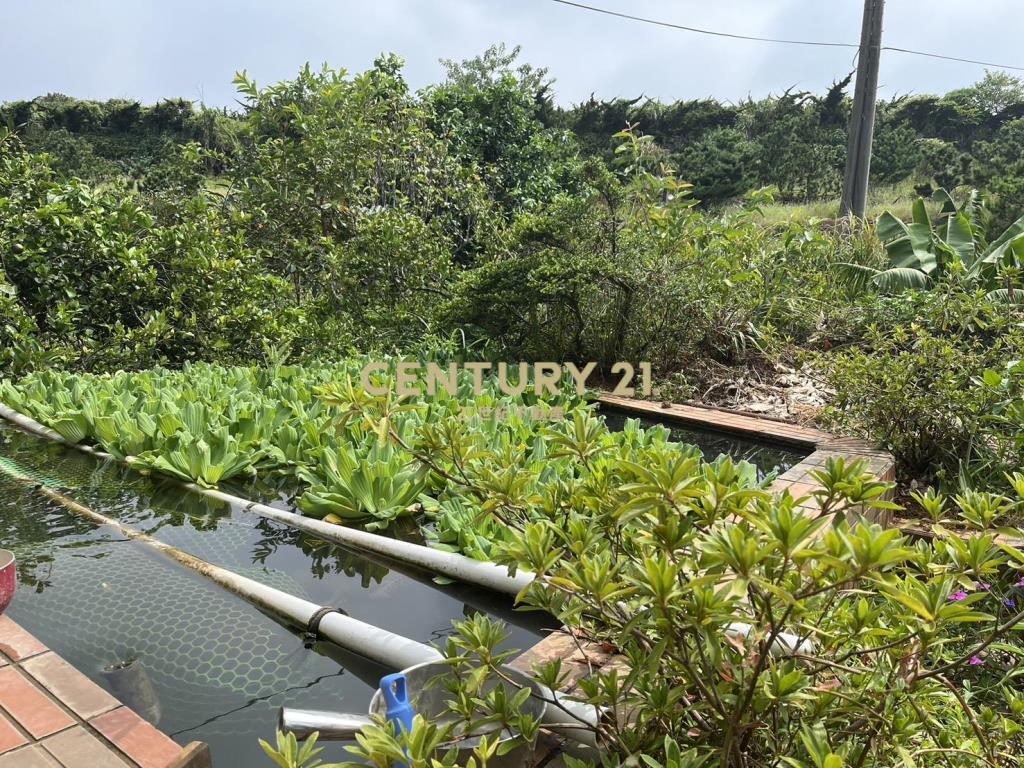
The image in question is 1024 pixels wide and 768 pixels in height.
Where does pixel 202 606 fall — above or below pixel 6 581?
below

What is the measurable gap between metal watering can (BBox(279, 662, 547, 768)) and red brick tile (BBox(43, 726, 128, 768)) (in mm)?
375

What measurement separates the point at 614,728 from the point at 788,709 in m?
0.33

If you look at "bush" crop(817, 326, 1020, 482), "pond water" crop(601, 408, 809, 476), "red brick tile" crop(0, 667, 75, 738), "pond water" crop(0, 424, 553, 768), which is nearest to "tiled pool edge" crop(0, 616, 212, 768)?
"red brick tile" crop(0, 667, 75, 738)

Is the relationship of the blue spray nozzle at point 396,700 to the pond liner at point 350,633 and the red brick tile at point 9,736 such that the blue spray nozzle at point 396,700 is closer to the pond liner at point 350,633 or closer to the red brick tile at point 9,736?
the pond liner at point 350,633

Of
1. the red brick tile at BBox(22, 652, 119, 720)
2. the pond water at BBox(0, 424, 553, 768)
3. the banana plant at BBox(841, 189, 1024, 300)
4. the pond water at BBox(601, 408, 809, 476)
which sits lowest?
the pond water at BBox(0, 424, 553, 768)

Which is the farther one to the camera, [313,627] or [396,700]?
[313,627]

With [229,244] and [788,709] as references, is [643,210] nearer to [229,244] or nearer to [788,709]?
[229,244]

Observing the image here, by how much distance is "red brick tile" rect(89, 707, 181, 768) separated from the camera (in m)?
1.43

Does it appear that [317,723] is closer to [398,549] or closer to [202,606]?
[202,606]

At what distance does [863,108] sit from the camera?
8156mm

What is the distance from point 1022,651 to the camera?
1398 mm

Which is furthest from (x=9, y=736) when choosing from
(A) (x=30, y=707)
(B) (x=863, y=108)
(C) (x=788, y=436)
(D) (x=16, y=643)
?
(B) (x=863, y=108)

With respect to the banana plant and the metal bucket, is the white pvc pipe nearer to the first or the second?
the metal bucket

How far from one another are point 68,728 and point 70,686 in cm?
17
